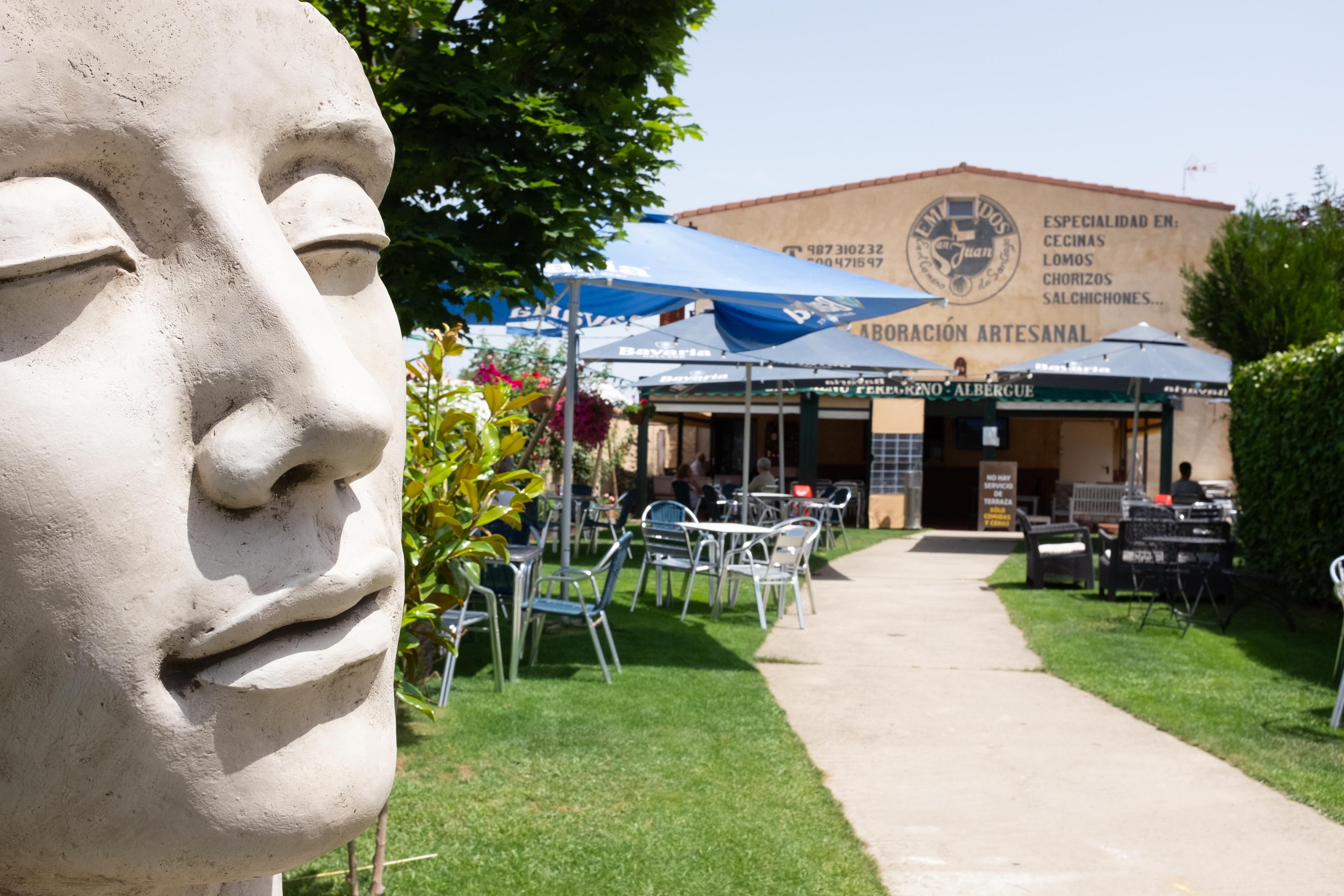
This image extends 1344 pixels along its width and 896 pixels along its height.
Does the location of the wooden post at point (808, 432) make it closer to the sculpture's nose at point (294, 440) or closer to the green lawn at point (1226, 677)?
the green lawn at point (1226, 677)

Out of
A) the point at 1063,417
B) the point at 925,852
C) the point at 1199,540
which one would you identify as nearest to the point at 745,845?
the point at 925,852

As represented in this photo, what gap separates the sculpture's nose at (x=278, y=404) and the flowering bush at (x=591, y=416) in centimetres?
1155

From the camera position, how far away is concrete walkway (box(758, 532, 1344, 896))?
395 centimetres

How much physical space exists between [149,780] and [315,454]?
1.15ft

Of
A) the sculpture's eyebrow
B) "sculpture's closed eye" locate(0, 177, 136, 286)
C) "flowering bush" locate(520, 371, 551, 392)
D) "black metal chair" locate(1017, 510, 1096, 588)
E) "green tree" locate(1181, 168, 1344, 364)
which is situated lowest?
"black metal chair" locate(1017, 510, 1096, 588)

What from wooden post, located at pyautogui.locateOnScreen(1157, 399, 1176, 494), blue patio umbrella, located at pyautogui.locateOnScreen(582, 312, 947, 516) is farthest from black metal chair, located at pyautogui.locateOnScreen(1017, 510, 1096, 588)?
wooden post, located at pyautogui.locateOnScreen(1157, 399, 1176, 494)

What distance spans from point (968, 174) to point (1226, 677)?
16.4 metres

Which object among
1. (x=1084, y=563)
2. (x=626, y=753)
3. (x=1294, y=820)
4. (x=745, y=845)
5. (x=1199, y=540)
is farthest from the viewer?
(x=1084, y=563)

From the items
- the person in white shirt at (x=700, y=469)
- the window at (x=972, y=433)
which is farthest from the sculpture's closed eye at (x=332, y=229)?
the window at (x=972, y=433)

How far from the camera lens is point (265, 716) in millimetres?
1116

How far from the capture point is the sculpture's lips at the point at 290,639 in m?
1.09

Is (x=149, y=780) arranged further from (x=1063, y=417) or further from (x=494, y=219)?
(x=1063, y=417)

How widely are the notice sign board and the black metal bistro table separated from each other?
26.9ft

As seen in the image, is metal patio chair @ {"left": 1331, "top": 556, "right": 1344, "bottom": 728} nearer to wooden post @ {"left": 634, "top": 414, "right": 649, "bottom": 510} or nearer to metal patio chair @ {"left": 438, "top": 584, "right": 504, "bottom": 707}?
metal patio chair @ {"left": 438, "top": 584, "right": 504, "bottom": 707}
